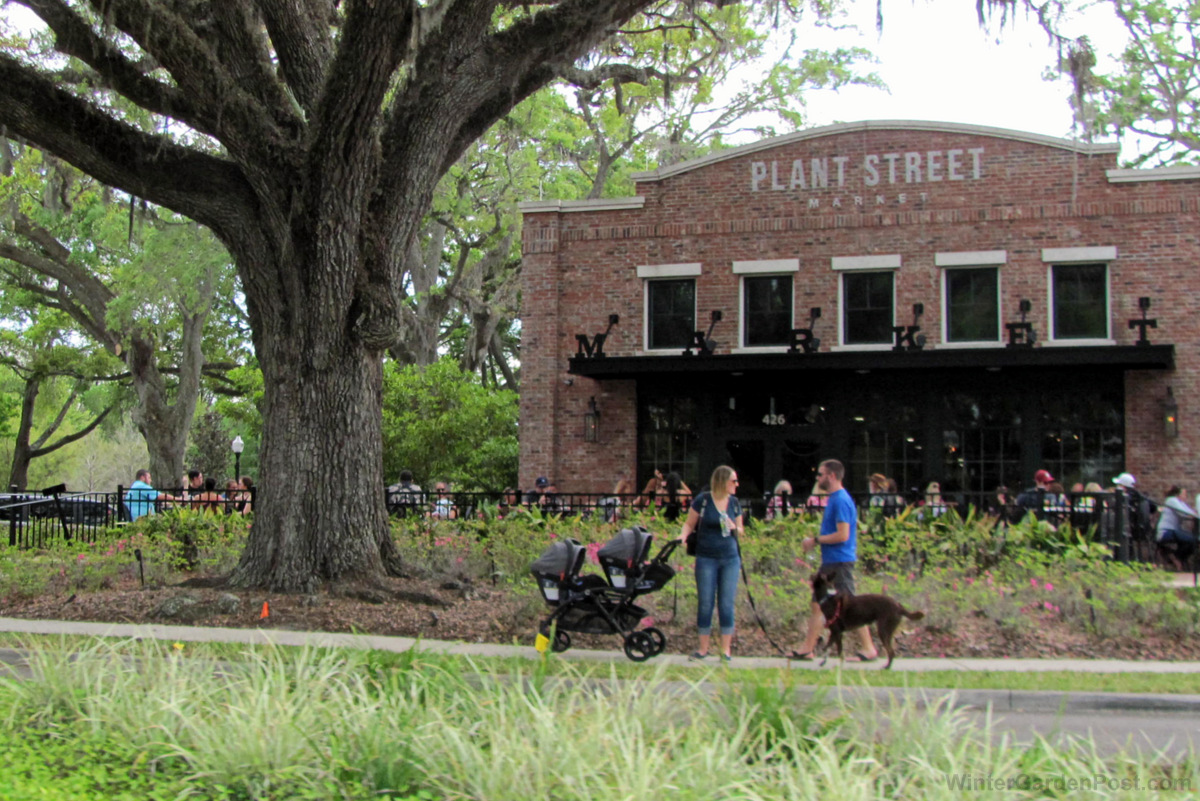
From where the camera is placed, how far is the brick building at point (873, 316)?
21.5 metres

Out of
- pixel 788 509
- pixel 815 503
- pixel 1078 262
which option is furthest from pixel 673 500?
pixel 1078 262

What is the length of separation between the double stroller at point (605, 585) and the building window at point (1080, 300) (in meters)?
15.0

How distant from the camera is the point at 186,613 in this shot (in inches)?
443

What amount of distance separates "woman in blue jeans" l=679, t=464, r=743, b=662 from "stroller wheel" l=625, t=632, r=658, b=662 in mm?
412

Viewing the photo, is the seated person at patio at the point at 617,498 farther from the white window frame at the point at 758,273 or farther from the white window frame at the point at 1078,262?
the white window frame at the point at 1078,262

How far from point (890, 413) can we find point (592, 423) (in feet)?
20.1

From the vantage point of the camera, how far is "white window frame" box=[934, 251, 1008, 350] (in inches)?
872

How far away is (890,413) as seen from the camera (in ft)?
74.7

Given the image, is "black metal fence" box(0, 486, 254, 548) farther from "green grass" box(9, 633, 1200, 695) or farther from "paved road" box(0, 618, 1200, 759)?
"green grass" box(9, 633, 1200, 695)

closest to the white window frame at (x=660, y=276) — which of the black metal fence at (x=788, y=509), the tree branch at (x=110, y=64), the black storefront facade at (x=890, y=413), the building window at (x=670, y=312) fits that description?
the building window at (x=670, y=312)

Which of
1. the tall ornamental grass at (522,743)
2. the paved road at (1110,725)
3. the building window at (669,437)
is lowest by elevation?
the paved road at (1110,725)

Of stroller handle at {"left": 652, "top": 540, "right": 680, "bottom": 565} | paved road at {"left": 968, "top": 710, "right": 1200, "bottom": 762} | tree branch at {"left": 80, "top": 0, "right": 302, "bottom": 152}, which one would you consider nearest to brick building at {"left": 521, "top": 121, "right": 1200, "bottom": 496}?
tree branch at {"left": 80, "top": 0, "right": 302, "bottom": 152}

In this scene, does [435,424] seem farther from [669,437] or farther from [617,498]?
[617,498]

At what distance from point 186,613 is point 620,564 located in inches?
182
